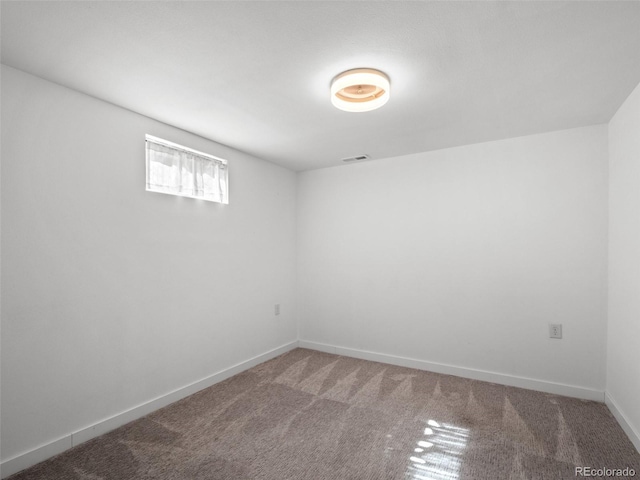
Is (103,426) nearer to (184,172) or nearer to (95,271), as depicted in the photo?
(95,271)

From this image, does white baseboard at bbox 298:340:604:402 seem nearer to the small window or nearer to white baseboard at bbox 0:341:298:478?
white baseboard at bbox 0:341:298:478

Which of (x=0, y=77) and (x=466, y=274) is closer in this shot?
(x=0, y=77)

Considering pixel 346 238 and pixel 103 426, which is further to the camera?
pixel 346 238

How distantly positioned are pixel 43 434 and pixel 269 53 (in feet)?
8.55

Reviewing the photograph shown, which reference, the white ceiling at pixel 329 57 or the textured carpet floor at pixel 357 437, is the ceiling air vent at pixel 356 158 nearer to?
the white ceiling at pixel 329 57

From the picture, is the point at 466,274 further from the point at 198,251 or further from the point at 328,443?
the point at 198,251

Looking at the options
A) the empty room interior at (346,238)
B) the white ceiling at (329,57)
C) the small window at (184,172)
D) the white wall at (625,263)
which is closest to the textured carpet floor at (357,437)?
the empty room interior at (346,238)

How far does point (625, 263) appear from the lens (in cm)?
232

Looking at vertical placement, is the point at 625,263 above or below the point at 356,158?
below

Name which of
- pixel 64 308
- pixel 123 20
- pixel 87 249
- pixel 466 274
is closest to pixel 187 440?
pixel 64 308

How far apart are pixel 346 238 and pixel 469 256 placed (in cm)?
139

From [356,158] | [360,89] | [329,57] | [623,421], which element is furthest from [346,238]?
[623,421]

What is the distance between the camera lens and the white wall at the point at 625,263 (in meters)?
2.13

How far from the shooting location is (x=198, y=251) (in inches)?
119
